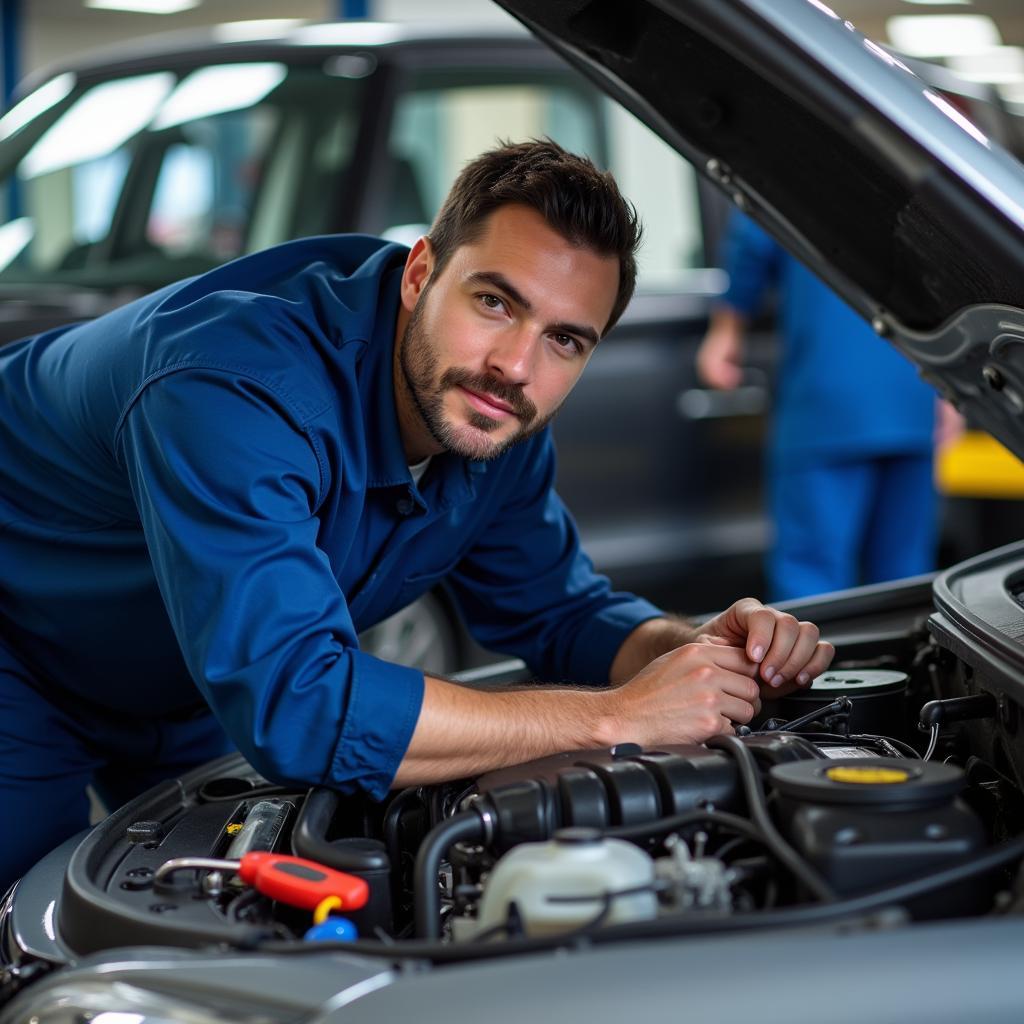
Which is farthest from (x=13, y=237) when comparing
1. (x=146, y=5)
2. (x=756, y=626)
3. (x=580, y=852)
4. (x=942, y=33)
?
(x=942, y=33)

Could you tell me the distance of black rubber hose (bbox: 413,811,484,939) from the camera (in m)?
1.16

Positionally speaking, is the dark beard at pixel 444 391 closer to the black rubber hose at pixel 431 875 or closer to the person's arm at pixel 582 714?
the person's arm at pixel 582 714

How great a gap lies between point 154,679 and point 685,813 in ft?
3.05

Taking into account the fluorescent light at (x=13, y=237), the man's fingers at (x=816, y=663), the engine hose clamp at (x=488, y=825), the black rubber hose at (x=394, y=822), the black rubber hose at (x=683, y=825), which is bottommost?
the black rubber hose at (x=394, y=822)

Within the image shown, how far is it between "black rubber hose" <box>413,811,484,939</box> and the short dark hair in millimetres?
823

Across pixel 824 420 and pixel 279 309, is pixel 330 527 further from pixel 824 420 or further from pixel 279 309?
pixel 824 420

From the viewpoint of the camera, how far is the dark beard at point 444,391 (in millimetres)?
1744

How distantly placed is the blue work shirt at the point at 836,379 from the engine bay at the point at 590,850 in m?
2.17

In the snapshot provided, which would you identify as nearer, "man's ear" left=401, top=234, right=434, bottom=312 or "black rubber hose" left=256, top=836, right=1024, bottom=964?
"black rubber hose" left=256, top=836, right=1024, bottom=964

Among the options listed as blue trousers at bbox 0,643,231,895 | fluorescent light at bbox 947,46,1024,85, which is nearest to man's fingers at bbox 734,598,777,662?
blue trousers at bbox 0,643,231,895

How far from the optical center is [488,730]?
4.70 feet

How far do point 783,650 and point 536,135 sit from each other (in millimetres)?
2328

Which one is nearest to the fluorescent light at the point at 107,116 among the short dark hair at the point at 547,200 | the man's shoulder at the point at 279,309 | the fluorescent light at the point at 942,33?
the man's shoulder at the point at 279,309

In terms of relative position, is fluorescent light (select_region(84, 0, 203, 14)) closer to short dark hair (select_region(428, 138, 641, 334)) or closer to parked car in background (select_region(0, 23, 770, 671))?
parked car in background (select_region(0, 23, 770, 671))
